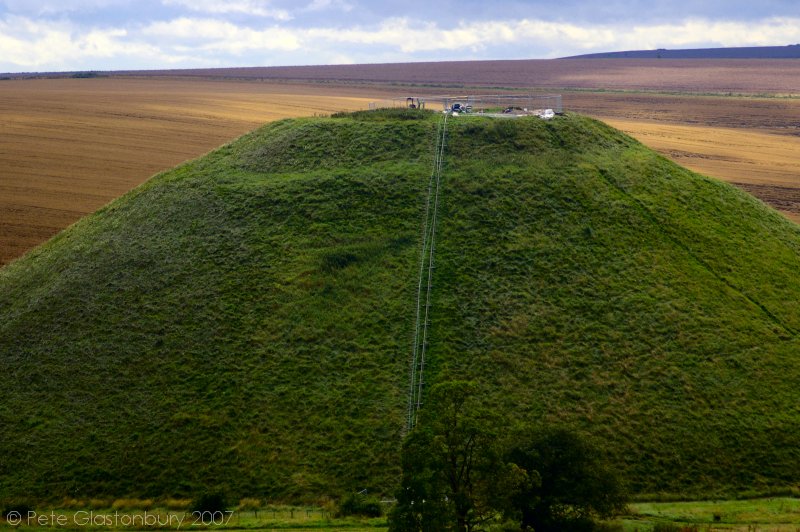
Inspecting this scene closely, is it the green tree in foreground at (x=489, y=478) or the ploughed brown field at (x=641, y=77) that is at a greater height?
the ploughed brown field at (x=641, y=77)

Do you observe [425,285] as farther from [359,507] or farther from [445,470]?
Result: [445,470]

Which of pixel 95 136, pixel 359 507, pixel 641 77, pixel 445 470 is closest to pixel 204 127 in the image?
pixel 95 136

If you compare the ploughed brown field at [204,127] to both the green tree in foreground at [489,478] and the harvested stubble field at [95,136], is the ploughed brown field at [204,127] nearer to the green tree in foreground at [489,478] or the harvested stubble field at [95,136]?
the harvested stubble field at [95,136]

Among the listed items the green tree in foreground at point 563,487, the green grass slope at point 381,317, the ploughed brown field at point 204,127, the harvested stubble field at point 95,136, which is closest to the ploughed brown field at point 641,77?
the ploughed brown field at point 204,127

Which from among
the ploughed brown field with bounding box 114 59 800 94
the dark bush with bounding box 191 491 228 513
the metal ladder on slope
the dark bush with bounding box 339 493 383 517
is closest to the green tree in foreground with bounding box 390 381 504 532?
the dark bush with bounding box 339 493 383 517

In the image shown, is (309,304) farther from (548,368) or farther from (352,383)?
(548,368)
